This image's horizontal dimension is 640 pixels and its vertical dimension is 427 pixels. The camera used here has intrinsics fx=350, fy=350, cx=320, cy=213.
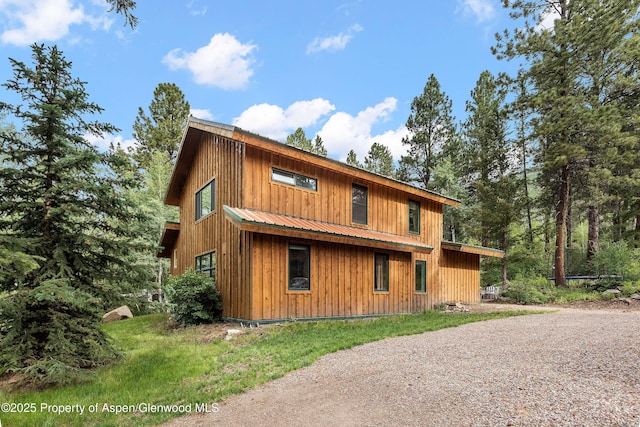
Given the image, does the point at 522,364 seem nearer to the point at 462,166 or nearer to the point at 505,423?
the point at 505,423

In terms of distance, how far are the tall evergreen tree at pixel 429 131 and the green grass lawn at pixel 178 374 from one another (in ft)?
78.1

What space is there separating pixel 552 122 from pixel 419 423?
20.0 metres

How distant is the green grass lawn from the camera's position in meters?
4.41

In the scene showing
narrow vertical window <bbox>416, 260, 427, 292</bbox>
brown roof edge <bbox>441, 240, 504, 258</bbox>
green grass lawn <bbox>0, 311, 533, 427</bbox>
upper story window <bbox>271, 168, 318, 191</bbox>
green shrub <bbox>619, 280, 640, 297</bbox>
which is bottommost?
green grass lawn <bbox>0, 311, 533, 427</bbox>

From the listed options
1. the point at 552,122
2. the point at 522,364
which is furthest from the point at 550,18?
the point at 522,364

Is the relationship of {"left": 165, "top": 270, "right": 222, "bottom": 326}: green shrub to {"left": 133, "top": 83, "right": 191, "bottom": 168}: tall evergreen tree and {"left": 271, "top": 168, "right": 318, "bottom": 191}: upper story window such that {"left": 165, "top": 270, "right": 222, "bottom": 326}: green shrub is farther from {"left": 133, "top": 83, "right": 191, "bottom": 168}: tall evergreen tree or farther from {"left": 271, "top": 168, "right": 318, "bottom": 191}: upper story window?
{"left": 133, "top": 83, "right": 191, "bottom": 168}: tall evergreen tree

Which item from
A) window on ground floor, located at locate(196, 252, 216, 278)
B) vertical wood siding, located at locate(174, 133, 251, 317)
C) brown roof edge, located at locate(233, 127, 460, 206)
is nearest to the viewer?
brown roof edge, located at locate(233, 127, 460, 206)

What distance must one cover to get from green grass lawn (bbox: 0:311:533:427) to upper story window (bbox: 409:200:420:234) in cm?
592

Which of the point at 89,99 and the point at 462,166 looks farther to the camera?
the point at 462,166

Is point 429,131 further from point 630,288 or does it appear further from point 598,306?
point 598,306

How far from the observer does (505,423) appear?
314cm

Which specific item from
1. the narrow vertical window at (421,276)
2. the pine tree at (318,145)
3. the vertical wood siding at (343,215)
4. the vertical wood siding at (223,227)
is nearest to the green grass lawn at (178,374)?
the vertical wood siding at (223,227)

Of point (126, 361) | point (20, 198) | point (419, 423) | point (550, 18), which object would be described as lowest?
point (126, 361)

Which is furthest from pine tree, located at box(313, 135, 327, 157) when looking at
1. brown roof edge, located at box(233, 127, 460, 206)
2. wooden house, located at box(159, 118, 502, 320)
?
brown roof edge, located at box(233, 127, 460, 206)
